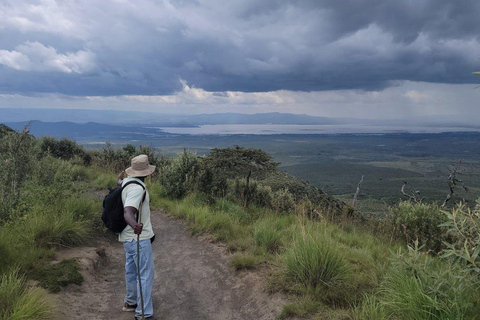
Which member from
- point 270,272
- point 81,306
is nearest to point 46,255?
point 81,306

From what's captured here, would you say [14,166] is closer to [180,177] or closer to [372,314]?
[180,177]

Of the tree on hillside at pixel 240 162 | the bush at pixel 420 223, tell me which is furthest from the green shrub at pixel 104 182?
the bush at pixel 420 223

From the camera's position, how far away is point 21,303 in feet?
11.8

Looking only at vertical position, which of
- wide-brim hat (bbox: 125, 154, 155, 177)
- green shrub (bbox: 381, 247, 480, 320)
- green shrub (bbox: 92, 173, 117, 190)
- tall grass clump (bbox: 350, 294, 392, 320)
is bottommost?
green shrub (bbox: 92, 173, 117, 190)

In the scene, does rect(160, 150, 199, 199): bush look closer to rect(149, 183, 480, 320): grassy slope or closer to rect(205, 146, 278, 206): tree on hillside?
rect(205, 146, 278, 206): tree on hillside

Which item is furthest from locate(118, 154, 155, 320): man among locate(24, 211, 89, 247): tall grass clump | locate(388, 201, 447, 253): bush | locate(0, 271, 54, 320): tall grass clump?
locate(388, 201, 447, 253): bush

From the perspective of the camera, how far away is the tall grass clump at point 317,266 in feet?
15.0

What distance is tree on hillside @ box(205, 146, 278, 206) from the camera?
39.4 feet

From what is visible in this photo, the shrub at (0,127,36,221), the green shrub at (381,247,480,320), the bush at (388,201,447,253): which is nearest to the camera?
the green shrub at (381,247,480,320)

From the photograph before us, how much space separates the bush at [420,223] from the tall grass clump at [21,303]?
8492mm

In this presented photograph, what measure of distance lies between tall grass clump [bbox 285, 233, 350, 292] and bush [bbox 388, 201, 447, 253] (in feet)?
17.3

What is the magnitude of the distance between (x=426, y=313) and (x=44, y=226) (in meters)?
6.11

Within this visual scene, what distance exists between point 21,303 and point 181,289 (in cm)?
246

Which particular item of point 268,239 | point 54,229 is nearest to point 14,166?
point 54,229
